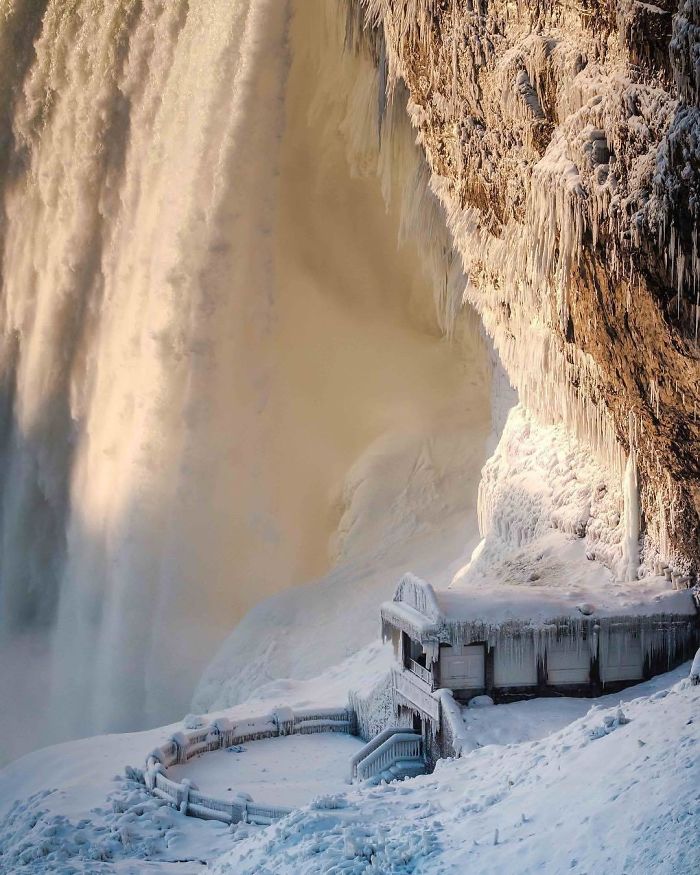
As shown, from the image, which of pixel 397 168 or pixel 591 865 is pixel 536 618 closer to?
pixel 591 865

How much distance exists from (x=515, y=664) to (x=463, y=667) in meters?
0.39

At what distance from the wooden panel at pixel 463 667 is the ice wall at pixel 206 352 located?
5547 millimetres

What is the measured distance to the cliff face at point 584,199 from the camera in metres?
8.45

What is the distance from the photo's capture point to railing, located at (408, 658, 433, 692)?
10539mm

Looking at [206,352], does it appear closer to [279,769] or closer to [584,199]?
[279,769]

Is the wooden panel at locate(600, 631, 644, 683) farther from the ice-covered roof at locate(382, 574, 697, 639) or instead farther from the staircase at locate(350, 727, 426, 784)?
the staircase at locate(350, 727, 426, 784)

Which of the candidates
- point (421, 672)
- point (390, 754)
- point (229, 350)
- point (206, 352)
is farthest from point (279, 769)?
point (229, 350)

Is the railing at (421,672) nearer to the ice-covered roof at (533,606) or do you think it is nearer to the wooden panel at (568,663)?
the ice-covered roof at (533,606)

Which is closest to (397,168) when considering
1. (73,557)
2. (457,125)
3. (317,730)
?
(457,125)

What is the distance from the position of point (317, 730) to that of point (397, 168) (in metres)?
6.16

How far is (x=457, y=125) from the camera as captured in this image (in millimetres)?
11930

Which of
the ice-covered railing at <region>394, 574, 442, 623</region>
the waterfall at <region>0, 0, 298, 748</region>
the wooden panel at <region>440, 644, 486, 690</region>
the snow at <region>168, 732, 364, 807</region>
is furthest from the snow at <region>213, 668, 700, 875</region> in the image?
the waterfall at <region>0, 0, 298, 748</region>

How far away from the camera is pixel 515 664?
10.4 meters

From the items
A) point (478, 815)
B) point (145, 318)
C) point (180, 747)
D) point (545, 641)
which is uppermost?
→ point (145, 318)
